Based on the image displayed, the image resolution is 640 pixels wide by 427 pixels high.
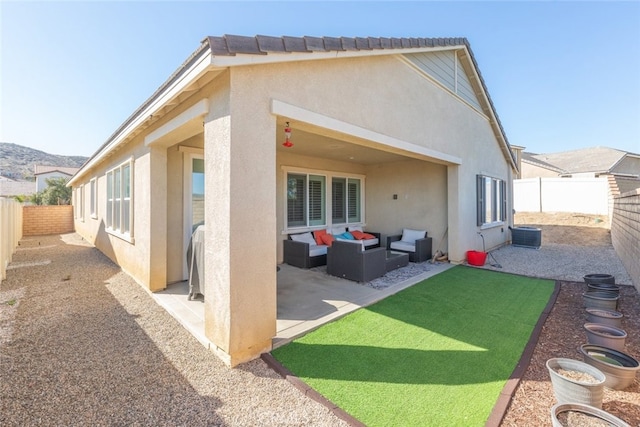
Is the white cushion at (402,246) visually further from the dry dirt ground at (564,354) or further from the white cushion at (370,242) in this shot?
the dry dirt ground at (564,354)

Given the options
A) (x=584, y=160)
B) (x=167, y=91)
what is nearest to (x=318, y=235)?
(x=167, y=91)

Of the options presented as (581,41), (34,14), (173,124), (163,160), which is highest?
(581,41)

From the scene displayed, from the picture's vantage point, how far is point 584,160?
2953 cm

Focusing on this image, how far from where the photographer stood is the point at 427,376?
3.36m

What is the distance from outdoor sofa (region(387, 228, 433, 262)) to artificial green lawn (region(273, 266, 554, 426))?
338 cm

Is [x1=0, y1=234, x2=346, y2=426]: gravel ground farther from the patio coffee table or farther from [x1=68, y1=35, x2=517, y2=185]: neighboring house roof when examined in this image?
the patio coffee table

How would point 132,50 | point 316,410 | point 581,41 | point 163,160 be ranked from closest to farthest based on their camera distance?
point 316,410
point 163,160
point 132,50
point 581,41

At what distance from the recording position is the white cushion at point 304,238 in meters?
9.37

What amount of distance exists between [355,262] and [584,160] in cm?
3570

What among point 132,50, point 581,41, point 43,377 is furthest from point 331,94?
point 581,41

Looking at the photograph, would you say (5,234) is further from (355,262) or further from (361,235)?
(361,235)

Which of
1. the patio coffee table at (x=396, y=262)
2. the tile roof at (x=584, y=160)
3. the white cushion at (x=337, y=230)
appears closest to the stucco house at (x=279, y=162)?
the white cushion at (x=337, y=230)

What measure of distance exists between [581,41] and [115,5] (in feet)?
52.5

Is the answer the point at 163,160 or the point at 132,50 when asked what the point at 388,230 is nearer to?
the point at 163,160
